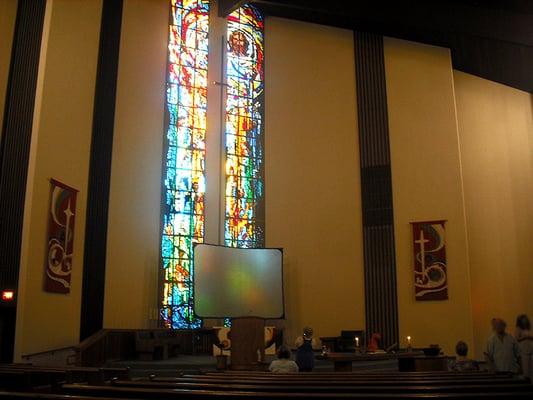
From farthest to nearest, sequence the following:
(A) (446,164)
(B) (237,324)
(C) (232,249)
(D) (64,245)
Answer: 1. (A) (446,164)
2. (C) (232,249)
3. (D) (64,245)
4. (B) (237,324)

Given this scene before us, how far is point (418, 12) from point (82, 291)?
7708mm

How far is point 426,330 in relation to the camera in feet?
37.5

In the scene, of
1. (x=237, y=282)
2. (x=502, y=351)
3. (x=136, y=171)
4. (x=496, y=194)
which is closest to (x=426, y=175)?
(x=496, y=194)

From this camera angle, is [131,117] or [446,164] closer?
[131,117]

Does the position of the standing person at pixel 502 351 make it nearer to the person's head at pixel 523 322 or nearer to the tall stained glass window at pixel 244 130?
the person's head at pixel 523 322

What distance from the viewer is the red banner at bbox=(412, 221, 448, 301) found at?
1145cm

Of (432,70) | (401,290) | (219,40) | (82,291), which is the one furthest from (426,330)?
(219,40)

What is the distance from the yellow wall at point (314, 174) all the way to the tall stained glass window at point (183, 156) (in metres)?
1.40

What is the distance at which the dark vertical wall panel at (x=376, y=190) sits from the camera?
38.1ft

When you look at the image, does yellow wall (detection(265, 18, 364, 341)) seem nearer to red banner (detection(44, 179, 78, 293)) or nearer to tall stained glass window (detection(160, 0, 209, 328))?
tall stained glass window (detection(160, 0, 209, 328))

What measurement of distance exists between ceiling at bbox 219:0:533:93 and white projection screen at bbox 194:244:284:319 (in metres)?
4.88

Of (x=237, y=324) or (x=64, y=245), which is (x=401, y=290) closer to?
(x=237, y=324)

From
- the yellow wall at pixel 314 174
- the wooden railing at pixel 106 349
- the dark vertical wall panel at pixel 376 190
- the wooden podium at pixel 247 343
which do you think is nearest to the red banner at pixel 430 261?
the dark vertical wall panel at pixel 376 190

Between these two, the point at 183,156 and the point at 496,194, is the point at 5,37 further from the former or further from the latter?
the point at 496,194
